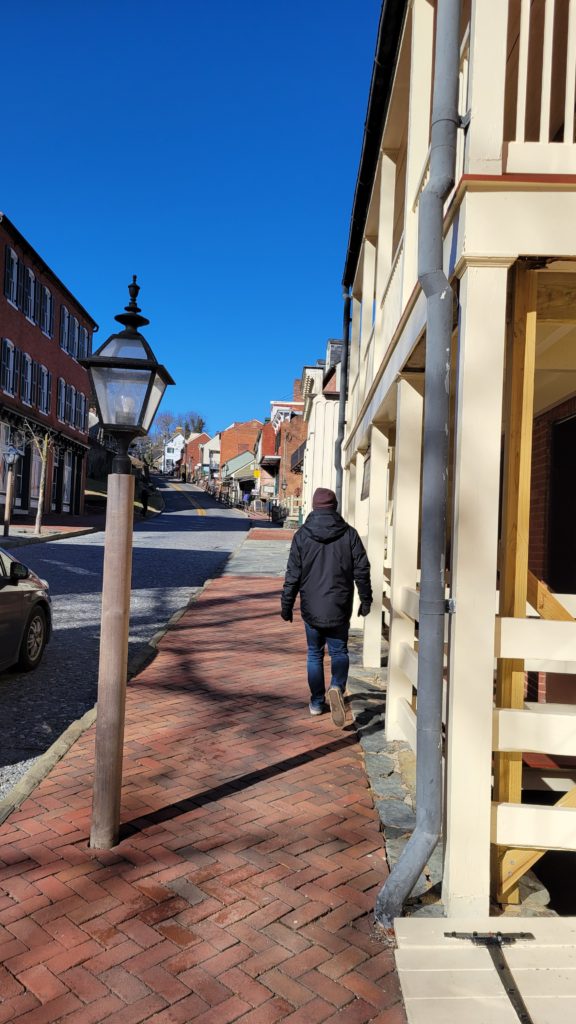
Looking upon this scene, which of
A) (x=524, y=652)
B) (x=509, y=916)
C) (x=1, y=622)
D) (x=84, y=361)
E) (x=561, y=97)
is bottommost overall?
(x=509, y=916)

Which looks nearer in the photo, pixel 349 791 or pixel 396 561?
pixel 349 791

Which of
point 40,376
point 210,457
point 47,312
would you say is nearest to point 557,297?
point 40,376

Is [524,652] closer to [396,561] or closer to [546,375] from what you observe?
[396,561]

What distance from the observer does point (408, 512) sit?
211 inches

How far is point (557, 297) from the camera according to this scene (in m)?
3.71

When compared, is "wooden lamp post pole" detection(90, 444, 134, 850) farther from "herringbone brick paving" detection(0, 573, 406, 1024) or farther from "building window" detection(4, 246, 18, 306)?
"building window" detection(4, 246, 18, 306)

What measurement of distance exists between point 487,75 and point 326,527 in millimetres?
3169

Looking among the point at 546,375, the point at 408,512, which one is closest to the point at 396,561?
the point at 408,512

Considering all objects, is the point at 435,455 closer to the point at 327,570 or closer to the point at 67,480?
the point at 327,570

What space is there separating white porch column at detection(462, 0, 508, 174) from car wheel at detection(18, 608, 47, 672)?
223 inches

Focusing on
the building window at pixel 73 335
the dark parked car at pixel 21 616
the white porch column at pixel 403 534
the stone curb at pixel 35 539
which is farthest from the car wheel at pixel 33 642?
the building window at pixel 73 335

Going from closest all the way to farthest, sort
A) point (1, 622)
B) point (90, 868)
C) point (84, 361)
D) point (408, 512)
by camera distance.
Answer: point (90, 868), point (84, 361), point (408, 512), point (1, 622)

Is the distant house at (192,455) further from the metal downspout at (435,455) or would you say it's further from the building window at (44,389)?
the metal downspout at (435,455)

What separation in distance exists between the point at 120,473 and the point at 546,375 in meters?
3.74
